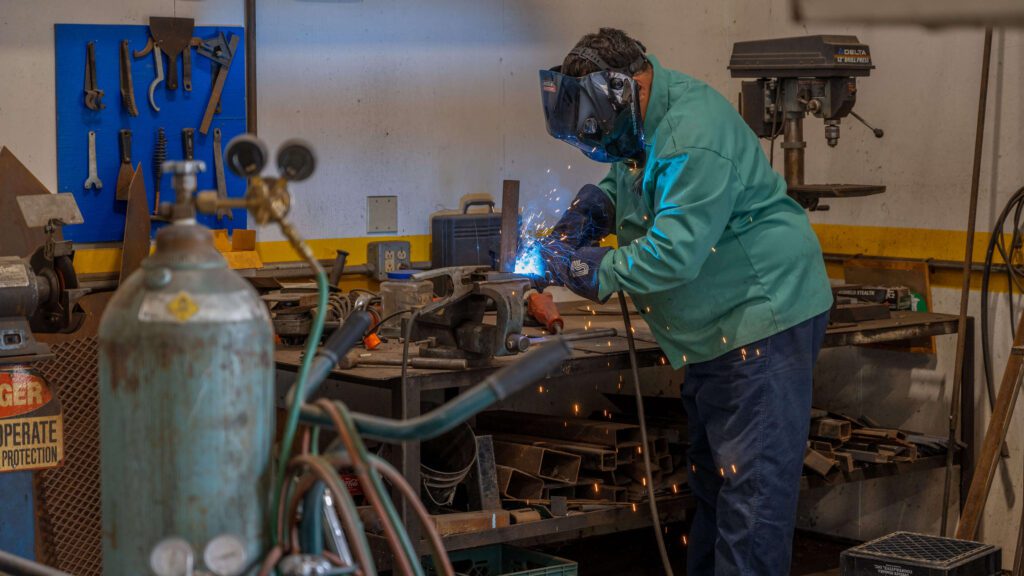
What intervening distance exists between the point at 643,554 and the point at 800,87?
187 centimetres

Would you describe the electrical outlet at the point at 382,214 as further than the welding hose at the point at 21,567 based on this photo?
Yes

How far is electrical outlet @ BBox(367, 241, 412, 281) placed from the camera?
4.34 metres

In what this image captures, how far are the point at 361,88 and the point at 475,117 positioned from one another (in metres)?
0.46

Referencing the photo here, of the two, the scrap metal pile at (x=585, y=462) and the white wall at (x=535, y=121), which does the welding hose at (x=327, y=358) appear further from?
the white wall at (x=535, y=121)

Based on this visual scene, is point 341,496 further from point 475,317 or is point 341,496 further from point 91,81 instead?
point 91,81

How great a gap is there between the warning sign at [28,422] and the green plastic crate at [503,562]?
3.67 feet

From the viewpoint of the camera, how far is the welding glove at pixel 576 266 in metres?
3.16

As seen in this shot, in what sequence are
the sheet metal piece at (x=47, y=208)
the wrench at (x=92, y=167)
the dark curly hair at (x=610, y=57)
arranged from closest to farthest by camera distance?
the dark curly hair at (x=610, y=57) < the sheet metal piece at (x=47, y=208) < the wrench at (x=92, y=167)

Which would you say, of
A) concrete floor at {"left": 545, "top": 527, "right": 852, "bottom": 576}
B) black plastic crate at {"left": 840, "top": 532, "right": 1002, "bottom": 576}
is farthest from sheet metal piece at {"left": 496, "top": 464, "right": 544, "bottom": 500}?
concrete floor at {"left": 545, "top": 527, "right": 852, "bottom": 576}

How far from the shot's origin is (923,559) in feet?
10.7

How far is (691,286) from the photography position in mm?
3213

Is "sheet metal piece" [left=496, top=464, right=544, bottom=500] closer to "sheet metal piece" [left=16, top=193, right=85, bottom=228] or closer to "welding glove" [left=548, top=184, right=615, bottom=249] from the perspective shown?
"welding glove" [left=548, top=184, right=615, bottom=249]

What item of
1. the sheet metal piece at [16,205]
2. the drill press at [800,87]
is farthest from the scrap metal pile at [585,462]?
the sheet metal piece at [16,205]

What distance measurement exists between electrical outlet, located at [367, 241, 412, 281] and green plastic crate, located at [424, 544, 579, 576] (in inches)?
42.2
